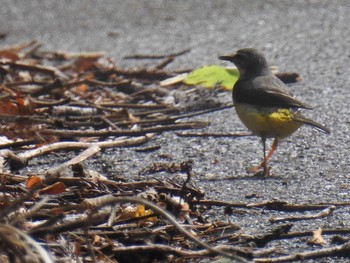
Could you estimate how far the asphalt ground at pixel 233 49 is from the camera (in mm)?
5527

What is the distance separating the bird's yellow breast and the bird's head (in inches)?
28.2

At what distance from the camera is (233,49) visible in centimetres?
980

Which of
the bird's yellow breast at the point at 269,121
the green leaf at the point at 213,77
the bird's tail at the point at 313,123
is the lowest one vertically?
the green leaf at the point at 213,77

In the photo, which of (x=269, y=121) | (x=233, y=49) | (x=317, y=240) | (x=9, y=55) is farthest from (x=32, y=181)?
(x=233, y=49)

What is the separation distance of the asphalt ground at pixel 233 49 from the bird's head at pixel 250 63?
15.1 inches

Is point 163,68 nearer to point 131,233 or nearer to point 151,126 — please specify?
point 151,126

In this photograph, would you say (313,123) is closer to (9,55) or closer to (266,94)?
(266,94)

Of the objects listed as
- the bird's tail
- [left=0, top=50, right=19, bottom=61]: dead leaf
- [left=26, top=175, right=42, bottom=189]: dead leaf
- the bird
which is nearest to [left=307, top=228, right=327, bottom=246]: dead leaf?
[left=26, top=175, right=42, bottom=189]: dead leaf

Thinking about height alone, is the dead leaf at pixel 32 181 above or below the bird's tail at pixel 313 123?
below

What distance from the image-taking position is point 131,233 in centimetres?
420

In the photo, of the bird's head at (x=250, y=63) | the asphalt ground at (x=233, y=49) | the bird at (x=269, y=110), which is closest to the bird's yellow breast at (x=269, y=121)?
the bird at (x=269, y=110)

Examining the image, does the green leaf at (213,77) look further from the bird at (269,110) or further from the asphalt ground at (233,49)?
the bird at (269,110)

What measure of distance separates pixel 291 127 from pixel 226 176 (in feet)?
2.64

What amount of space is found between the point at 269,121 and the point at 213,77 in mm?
1988
